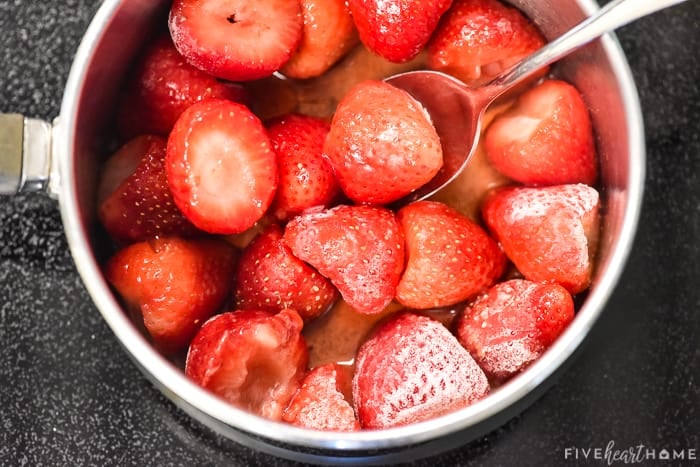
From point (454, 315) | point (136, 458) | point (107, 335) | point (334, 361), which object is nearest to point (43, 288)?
point (107, 335)

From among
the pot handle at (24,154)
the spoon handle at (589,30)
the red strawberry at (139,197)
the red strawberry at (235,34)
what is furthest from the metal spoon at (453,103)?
the pot handle at (24,154)

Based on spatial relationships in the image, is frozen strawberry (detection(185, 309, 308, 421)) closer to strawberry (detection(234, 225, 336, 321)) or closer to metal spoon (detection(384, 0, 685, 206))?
strawberry (detection(234, 225, 336, 321))

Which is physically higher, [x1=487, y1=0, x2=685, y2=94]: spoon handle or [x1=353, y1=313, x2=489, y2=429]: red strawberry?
[x1=487, y1=0, x2=685, y2=94]: spoon handle

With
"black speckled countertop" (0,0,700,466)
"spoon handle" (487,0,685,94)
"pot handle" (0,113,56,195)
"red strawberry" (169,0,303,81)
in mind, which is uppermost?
"spoon handle" (487,0,685,94)

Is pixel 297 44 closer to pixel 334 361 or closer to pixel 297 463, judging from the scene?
pixel 334 361

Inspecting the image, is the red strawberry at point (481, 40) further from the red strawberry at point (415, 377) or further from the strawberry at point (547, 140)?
the red strawberry at point (415, 377)

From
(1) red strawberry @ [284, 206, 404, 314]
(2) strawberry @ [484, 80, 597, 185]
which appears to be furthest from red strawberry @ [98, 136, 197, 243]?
(2) strawberry @ [484, 80, 597, 185]

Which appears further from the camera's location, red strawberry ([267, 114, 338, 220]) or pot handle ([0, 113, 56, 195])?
red strawberry ([267, 114, 338, 220])
